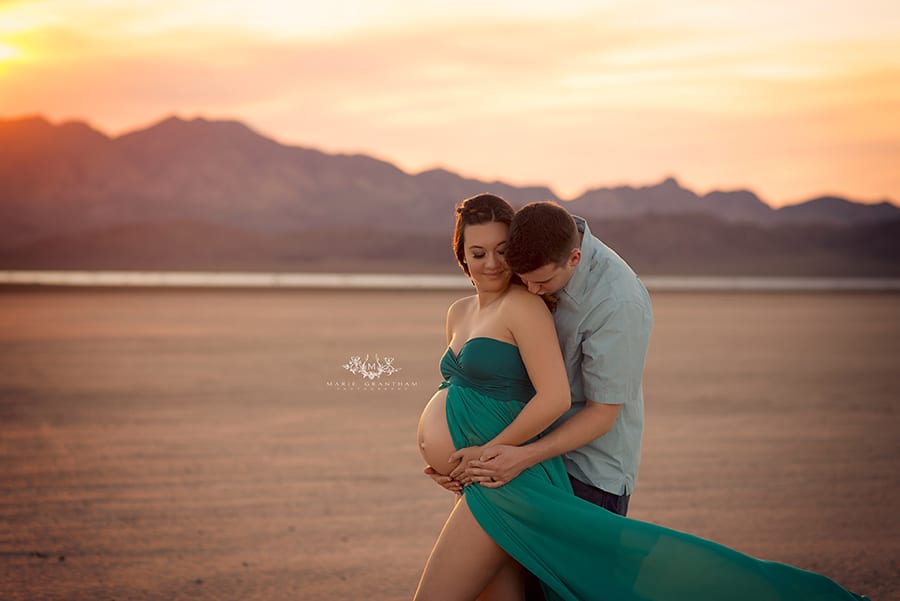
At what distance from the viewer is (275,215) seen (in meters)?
156

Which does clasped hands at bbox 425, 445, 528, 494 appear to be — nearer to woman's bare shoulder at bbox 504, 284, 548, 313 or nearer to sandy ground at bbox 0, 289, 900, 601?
woman's bare shoulder at bbox 504, 284, 548, 313

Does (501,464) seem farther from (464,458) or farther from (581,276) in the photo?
(581,276)

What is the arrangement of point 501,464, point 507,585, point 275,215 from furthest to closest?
point 275,215, point 507,585, point 501,464

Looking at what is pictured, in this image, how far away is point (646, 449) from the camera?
377 inches

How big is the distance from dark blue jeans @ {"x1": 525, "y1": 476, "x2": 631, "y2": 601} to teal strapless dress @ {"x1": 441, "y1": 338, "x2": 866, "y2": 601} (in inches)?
6.0

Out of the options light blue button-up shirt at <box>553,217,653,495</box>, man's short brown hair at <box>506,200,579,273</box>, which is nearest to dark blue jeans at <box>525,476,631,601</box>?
light blue button-up shirt at <box>553,217,653,495</box>

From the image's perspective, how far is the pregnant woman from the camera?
3369 mm

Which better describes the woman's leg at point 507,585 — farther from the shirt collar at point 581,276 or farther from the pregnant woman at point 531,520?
the shirt collar at point 581,276

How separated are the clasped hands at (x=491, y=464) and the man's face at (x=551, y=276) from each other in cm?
50

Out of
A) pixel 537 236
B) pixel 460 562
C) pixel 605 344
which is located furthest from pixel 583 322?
pixel 460 562

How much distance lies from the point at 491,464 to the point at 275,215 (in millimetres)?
154680

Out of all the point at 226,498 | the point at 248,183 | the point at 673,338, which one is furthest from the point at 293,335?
the point at 248,183

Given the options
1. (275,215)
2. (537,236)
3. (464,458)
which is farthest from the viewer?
(275,215)

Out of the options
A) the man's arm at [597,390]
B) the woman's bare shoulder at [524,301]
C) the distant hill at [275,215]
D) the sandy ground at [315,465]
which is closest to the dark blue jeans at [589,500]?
the man's arm at [597,390]
